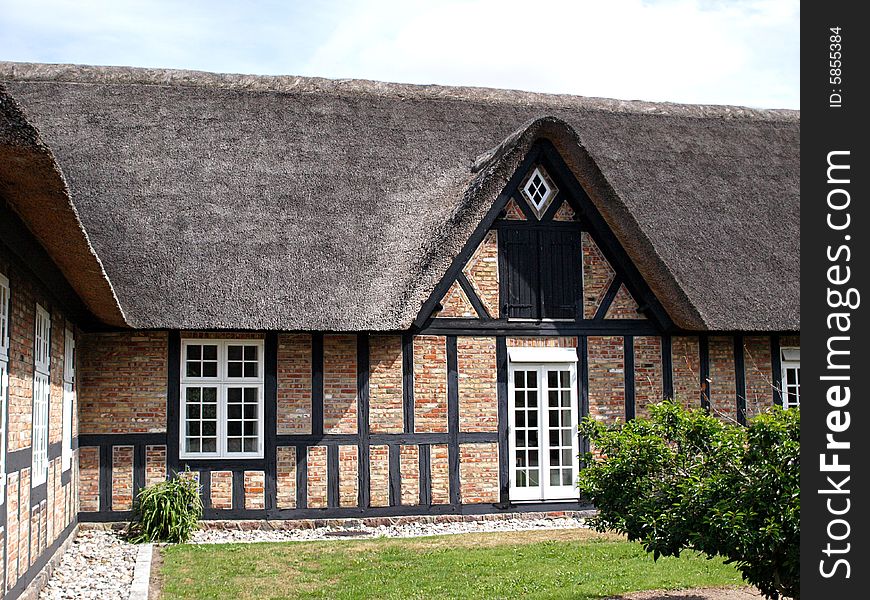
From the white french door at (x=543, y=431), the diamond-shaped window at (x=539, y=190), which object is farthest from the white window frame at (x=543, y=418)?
the diamond-shaped window at (x=539, y=190)

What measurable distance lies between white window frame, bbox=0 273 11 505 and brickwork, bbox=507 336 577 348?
7272 millimetres

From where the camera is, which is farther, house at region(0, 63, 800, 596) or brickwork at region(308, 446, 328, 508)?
brickwork at region(308, 446, 328, 508)

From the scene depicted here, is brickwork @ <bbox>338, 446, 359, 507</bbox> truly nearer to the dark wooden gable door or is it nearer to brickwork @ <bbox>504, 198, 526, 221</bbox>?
the dark wooden gable door

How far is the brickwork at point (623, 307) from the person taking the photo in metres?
13.8

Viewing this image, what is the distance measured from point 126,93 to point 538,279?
22.8 ft

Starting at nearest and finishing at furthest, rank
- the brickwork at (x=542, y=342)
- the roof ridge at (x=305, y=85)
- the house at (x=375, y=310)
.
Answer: the house at (x=375, y=310) → the brickwork at (x=542, y=342) → the roof ridge at (x=305, y=85)

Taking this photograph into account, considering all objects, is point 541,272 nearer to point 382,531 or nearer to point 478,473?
point 478,473

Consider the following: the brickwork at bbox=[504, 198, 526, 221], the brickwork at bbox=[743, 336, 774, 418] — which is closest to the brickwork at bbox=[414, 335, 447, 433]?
the brickwork at bbox=[504, 198, 526, 221]

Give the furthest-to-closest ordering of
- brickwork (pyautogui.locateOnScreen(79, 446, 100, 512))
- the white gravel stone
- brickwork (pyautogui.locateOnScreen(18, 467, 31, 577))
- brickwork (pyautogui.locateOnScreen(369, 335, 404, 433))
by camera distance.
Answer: brickwork (pyautogui.locateOnScreen(369, 335, 404, 433)), brickwork (pyautogui.locateOnScreen(79, 446, 100, 512)), the white gravel stone, brickwork (pyautogui.locateOnScreen(18, 467, 31, 577))

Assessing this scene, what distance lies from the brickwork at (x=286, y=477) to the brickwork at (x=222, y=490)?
0.59m

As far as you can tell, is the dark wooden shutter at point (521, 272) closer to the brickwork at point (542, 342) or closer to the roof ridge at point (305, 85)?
the brickwork at point (542, 342)

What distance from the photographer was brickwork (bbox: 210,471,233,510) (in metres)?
12.6

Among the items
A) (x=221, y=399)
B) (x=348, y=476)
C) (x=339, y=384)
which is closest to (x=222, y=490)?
(x=221, y=399)
